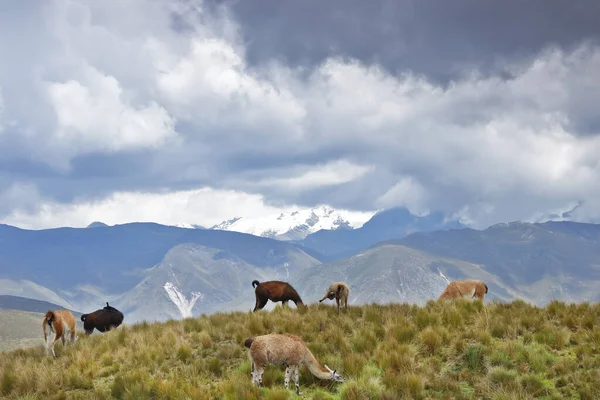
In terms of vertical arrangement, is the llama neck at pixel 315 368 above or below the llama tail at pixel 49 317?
below

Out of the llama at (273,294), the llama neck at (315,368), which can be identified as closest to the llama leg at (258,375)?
the llama neck at (315,368)

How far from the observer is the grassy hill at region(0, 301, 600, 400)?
447 inches

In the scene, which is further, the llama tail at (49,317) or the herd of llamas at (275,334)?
the llama tail at (49,317)

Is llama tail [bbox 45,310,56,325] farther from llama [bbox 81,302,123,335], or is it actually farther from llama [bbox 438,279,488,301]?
llama [bbox 438,279,488,301]

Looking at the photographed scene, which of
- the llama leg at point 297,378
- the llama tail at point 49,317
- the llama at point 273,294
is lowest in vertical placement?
the llama leg at point 297,378

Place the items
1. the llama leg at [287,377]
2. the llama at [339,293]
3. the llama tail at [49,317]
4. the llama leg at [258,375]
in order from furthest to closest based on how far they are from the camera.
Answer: the llama at [339,293]
the llama tail at [49,317]
the llama leg at [258,375]
the llama leg at [287,377]

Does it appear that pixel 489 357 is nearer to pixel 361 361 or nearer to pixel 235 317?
pixel 361 361

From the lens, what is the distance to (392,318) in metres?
16.4

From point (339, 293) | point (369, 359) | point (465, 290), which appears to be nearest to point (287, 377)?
point (369, 359)

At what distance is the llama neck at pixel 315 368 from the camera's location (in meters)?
12.0

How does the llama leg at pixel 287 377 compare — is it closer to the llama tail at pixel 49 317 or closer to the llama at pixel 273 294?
the llama tail at pixel 49 317

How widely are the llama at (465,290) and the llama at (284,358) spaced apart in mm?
9820

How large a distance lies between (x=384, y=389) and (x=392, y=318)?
5303 millimetres

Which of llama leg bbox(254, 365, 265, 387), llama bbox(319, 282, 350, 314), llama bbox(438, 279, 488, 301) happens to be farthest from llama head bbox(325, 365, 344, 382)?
llama bbox(438, 279, 488, 301)
